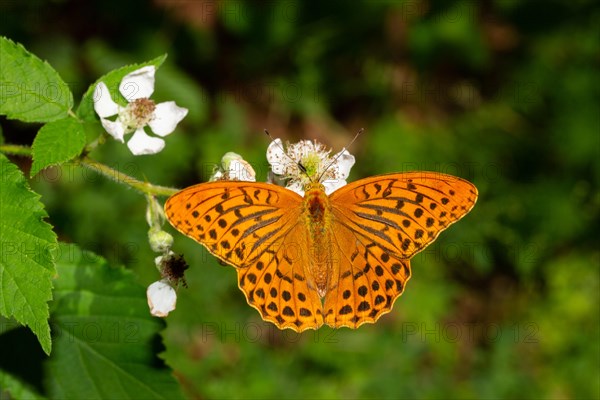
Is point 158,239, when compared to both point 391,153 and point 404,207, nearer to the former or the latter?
point 404,207

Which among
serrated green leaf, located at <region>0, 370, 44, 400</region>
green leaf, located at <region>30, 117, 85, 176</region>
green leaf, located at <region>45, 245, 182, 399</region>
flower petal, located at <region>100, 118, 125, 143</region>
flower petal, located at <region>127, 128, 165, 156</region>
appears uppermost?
flower petal, located at <region>127, 128, 165, 156</region>

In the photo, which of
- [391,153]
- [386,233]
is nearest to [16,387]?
[386,233]

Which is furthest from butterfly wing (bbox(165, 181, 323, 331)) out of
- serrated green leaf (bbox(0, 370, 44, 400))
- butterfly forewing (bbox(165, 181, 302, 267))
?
serrated green leaf (bbox(0, 370, 44, 400))

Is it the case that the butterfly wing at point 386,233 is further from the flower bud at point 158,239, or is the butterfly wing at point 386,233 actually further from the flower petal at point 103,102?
the flower petal at point 103,102

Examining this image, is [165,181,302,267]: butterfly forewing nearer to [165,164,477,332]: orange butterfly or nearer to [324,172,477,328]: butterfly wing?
[165,164,477,332]: orange butterfly

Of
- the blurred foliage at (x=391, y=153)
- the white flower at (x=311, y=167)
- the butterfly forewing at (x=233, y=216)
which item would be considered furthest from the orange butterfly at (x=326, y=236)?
the blurred foliage at (x=391, y=153)
